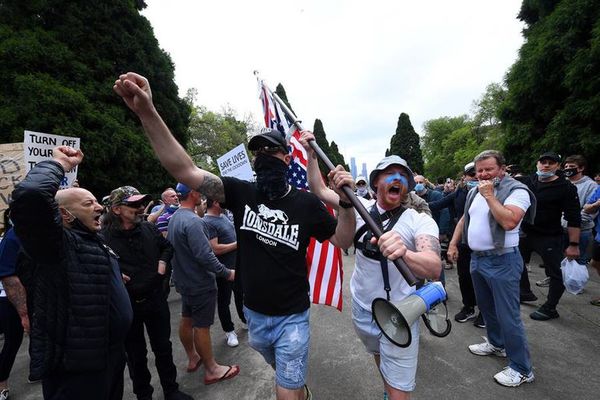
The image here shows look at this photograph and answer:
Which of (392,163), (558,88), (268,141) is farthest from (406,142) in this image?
(268,141)

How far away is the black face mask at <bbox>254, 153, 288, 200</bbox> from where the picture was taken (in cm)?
217

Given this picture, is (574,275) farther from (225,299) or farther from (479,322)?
(225,299)

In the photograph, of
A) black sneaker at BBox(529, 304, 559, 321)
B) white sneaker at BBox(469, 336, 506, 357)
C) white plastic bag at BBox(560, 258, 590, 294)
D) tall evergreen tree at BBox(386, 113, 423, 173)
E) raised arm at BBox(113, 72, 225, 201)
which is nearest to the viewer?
raised arm at BBox(113, 72, 225, 201)

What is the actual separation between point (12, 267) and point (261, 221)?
259 cm

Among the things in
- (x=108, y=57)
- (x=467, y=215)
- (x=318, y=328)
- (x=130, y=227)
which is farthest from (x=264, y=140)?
(x=108, y=57)

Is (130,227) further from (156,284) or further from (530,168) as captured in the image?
(530,168)

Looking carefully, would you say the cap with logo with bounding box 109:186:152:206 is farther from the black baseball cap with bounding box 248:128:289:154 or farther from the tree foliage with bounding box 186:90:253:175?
the tree foliage with bounding box 186:90:253:175

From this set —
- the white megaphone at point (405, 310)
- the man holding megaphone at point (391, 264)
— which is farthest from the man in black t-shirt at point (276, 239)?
the white megaphone at point (405, 310)

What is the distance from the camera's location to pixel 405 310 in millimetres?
1420

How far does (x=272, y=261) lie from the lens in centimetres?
211

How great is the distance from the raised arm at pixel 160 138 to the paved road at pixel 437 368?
228 centimetres

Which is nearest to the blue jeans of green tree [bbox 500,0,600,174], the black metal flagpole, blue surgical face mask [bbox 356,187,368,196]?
the black metal flagpole

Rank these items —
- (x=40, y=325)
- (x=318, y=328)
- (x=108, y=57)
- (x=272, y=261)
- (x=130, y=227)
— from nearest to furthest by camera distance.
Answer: (x=40, y=325), (x=272, y=261), (x=130, y=227), (x=318, y=328), (x=108, y=57)

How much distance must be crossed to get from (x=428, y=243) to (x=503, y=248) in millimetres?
1674
